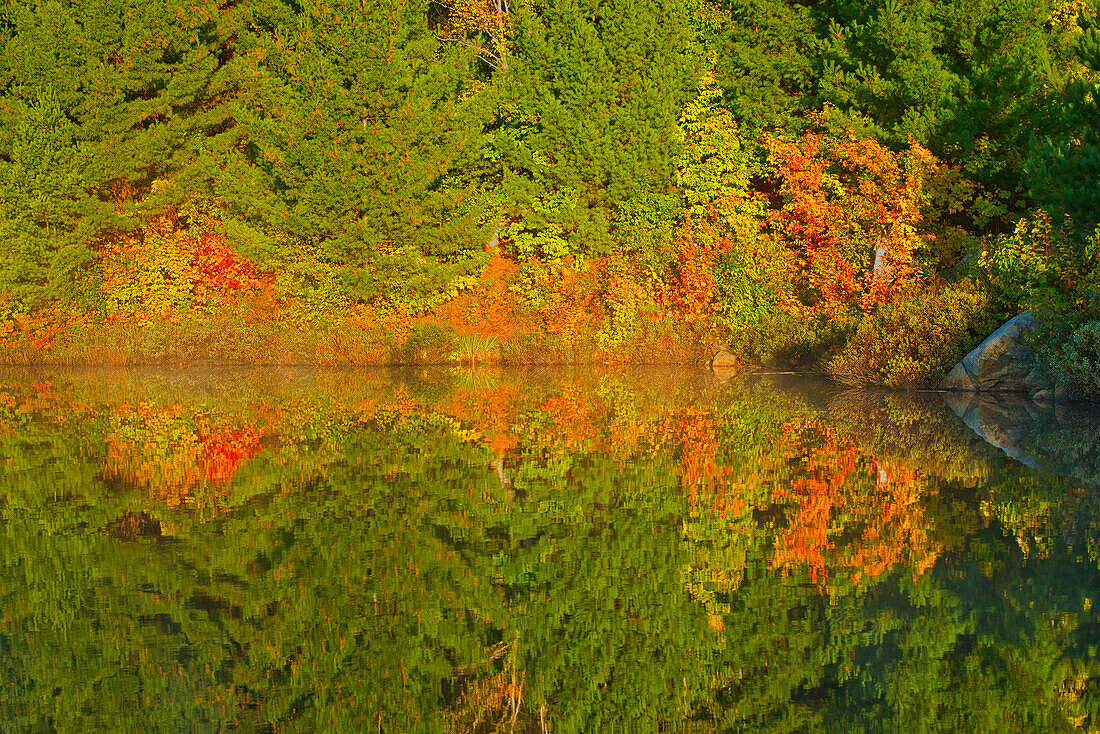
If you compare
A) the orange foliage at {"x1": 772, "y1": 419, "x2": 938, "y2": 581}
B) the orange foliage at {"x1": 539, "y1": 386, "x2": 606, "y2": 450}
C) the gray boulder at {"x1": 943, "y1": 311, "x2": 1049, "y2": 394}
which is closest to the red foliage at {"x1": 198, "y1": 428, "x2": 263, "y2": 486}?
the orange foliage at {"x1": 539, "y1": 386, "x2": 606, "y2": 450}

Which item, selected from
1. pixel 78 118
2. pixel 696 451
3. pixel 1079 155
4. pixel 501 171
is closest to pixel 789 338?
pixel 1079 155

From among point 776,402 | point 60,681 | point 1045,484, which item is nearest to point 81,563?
point 60,681

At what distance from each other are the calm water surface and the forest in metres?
17.8

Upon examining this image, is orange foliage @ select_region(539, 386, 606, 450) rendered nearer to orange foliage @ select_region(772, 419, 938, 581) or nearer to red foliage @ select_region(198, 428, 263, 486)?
orange foliage @ select_region(772, 419, 938, 581)

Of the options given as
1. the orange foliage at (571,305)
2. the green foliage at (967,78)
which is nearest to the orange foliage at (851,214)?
the green foliage at (967,78)

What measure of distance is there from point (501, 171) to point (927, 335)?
16.2 metres

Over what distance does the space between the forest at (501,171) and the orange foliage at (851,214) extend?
0.10m

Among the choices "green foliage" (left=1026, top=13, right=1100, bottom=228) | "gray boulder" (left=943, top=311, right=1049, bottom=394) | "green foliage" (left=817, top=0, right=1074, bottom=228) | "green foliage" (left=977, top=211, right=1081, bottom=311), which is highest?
"green foliage" (left=817, top=0, right=1074, bottom=228)

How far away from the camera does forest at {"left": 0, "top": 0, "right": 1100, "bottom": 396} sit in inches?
1171

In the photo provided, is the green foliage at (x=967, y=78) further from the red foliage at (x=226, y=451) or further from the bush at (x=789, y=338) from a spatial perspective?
the red foliage at (x=226, y=451)

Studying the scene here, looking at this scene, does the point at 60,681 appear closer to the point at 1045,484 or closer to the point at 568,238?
the point at 1045,484

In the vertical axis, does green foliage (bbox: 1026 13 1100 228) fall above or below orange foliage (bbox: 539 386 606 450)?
above

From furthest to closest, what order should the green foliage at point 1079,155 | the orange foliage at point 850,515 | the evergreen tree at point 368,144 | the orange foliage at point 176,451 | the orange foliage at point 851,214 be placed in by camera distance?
1. the evergreen tree at point 368,144
2. the orange foliage at point 851,214
3. the green foliage at point 1079,155
4. the orange foliage at point 176,451
5. the orange foliage at point 850,515

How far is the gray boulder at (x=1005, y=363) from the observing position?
2086cm
